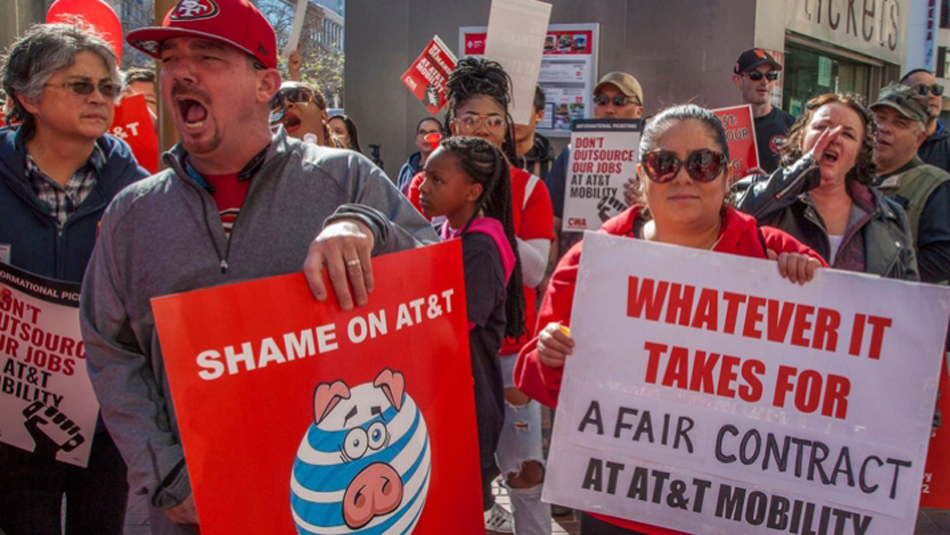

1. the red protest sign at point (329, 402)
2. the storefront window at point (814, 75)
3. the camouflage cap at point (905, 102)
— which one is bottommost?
the red protest sign at point (329, 402)

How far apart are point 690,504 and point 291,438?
1.03 metres

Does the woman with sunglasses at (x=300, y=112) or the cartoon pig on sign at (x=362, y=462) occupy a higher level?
the woman with sunglasses at (x=300, y=112)

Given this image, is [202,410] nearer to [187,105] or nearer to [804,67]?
[187,105]

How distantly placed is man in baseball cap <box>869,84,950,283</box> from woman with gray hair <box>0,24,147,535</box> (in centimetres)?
317

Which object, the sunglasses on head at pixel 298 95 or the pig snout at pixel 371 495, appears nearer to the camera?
the pig snout at pixel 371 495

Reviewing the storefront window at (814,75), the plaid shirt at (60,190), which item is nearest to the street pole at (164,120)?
the plaid shirt at (60,190)

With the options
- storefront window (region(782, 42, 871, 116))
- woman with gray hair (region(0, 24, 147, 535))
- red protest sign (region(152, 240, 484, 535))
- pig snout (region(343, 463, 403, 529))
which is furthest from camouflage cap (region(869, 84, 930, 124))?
storefront window (region(782, 42, 871, 116))

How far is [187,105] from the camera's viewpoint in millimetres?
2084

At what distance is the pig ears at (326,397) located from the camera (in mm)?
1921

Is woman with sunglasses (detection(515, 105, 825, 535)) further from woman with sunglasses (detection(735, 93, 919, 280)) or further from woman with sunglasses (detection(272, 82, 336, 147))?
woman with sunglasses (detection(272, 82, 336, 147))

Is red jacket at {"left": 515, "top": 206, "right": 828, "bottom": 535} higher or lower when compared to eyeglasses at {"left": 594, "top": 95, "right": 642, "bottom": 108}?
lower

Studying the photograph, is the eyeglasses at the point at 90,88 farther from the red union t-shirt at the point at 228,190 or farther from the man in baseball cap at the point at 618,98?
the man in baseball cap at the point at 618,98

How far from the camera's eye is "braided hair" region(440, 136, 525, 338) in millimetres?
3518

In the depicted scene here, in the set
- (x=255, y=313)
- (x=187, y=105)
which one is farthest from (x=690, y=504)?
(x=187, y=105)
